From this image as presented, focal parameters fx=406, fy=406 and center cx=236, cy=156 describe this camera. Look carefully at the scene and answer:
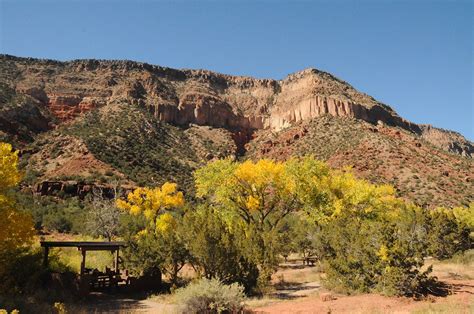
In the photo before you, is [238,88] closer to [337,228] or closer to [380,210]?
[380,210]

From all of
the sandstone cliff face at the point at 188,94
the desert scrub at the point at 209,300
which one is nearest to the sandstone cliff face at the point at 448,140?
the sandstone cliff face at the point at 188,94

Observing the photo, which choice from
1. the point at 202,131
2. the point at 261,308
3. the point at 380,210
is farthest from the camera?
the point at 202,131

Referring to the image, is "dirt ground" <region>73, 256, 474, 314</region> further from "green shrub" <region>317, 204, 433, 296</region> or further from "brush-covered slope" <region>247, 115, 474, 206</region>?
"brush-covered slope" <region>247, 115, 474, 206</region>

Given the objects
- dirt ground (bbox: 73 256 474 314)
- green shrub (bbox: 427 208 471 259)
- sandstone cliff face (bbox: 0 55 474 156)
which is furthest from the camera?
sandstone cliff face (bbox: 0 55 474 156)

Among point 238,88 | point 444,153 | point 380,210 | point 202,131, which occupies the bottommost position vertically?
point 380,210

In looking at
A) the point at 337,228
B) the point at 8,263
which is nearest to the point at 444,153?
the point at 337,228

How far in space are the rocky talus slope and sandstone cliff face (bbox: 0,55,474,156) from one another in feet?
1.02

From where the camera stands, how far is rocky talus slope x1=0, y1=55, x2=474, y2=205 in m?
72.9

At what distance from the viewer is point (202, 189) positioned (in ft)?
101

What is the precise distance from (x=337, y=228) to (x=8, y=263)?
1564 centimetres

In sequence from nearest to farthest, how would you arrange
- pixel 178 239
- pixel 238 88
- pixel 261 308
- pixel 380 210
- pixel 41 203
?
1. pixel 261 308
2. pixel 178 239
3. pixel 380 210
4. pixel 41 203
5. pixel 238 88

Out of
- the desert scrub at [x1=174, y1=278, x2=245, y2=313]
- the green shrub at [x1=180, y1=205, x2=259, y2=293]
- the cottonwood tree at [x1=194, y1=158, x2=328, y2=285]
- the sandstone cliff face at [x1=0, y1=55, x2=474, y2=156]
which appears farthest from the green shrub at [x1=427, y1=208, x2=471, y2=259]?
the sandstone cliff face at [x1=0, y1=55, x2=474, y2=156]

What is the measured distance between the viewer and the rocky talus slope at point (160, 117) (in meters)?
72.9

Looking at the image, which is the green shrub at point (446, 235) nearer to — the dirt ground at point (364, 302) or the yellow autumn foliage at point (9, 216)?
the dirt ground at point (364, 302)
